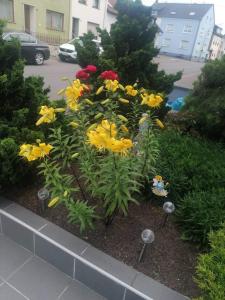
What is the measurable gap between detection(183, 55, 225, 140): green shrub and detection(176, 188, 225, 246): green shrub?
1328mm

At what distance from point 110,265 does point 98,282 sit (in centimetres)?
16

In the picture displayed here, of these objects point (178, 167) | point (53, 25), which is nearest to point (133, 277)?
point (178, 167)

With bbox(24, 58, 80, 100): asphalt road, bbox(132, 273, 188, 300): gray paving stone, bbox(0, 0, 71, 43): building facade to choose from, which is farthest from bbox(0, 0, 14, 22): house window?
bbox(132, 273, 188, 300): gray paving stone

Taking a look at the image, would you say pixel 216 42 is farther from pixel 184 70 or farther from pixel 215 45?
pixel 184 70

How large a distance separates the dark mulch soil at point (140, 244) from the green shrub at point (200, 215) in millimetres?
104

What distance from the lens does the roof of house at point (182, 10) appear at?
3919cm

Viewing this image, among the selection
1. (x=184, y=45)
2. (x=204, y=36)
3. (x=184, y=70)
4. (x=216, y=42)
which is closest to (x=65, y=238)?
(x=184, y=70)

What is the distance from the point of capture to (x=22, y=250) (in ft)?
8.20

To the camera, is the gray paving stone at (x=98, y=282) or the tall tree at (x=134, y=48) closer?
the gray paving stone at (x=98, y=282)

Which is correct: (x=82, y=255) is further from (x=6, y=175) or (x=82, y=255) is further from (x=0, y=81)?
(x=0, y=81)

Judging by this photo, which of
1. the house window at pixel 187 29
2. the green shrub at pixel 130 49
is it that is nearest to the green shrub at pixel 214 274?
the green shrub at pixel 130 49

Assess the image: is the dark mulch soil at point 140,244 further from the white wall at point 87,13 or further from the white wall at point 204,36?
the white wall at point 204,36

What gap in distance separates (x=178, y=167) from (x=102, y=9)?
23.7m

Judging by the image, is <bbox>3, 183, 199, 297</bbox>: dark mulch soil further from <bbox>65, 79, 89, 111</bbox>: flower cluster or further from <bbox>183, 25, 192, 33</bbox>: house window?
<bbox>183, 25, 192, 33</bbox>: house window
